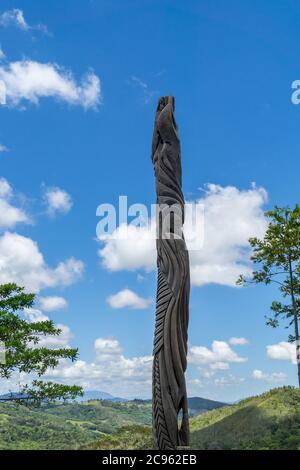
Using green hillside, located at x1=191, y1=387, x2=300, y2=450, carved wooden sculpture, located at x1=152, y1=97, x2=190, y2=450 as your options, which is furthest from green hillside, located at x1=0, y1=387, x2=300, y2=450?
carved wooden sculpture, located at x1=152, y1=97, x2=190, y2=450

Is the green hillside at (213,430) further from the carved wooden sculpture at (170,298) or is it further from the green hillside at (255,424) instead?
the carved wooden sculpture at (170,298)

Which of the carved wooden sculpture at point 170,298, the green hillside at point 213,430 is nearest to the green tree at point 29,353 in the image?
the green hillside at point 213,430

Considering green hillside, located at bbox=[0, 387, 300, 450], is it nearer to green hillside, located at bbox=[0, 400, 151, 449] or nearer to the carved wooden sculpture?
green hillside, located at bbox=[0, 400, 151, 449]

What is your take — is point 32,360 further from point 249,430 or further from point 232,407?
point 232,407

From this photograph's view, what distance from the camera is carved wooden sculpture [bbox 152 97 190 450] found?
5.09 m

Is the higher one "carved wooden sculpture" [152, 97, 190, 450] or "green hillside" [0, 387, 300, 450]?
"carved wooden sculpture" [152, 97, 190, 450]

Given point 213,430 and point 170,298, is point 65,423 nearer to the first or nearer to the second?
point 213,430

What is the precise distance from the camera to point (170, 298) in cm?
539

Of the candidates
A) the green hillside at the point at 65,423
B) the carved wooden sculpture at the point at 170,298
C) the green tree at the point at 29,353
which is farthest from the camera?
the green hillside at the point at 65,423

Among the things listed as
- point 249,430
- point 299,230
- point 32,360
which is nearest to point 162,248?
point 32,360

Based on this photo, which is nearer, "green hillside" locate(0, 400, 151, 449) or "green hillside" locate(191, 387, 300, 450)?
"green hillside" locate(191, 387, 300, 450)

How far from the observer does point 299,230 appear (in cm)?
1321

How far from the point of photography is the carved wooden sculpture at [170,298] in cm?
509

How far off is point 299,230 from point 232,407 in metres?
7.66
